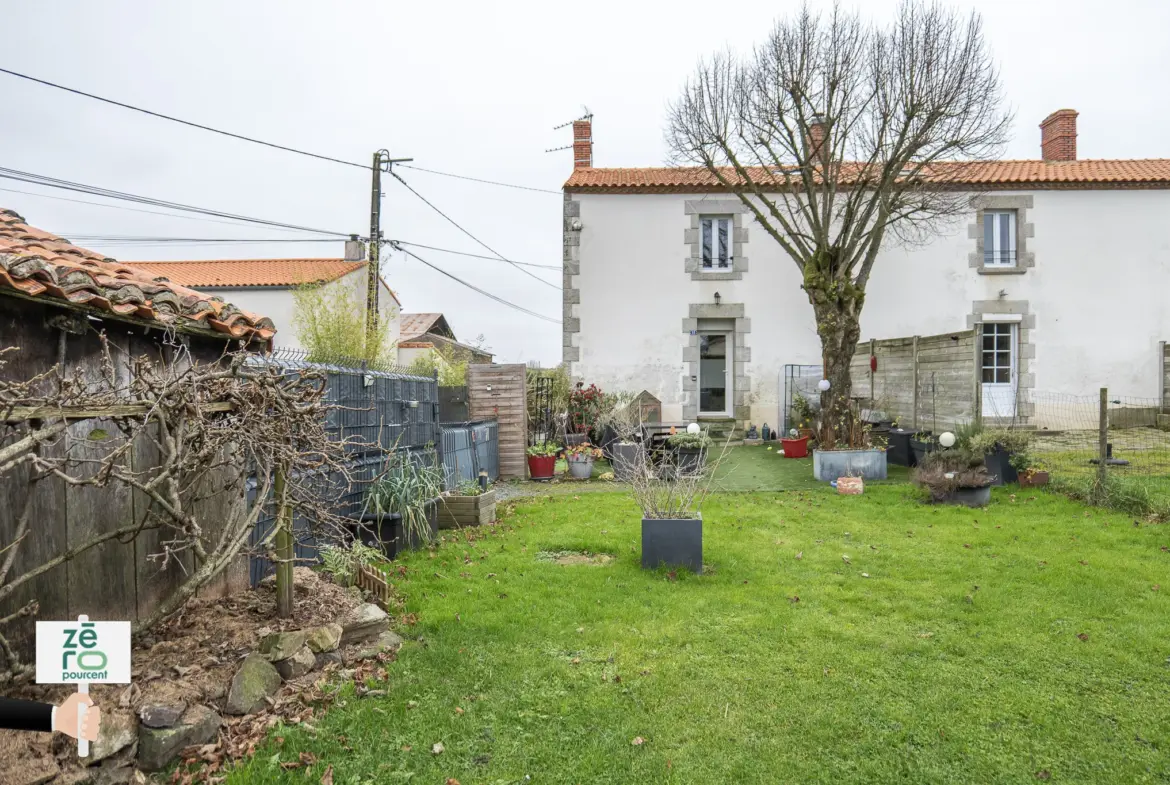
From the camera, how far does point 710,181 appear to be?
46.4ft

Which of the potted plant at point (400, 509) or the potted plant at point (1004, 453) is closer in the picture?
the potted plant at point (400, 509)

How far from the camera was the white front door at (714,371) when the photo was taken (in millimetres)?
14539

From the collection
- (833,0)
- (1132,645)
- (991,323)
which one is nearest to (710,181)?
(833,0)

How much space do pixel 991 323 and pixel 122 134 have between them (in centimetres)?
1665

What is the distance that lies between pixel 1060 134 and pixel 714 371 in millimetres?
9565

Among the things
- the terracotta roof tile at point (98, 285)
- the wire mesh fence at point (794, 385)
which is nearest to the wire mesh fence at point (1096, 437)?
the wire mesh fence at point (794, 385)

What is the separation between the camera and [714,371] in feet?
47.9

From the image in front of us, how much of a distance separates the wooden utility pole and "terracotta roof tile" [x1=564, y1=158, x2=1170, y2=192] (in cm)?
412

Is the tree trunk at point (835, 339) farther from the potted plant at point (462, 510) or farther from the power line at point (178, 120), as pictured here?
the power line at point (178, 120)

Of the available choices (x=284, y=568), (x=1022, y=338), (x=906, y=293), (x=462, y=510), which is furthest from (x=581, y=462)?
(x=1022, y=338)

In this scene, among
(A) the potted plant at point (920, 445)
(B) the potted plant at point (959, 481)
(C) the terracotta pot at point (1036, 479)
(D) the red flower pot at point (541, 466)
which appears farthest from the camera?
(D) the red flower pot at point (541, 466)

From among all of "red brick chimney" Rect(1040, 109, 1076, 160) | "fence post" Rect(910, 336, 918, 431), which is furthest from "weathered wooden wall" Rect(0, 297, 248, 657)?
"red brick chimney" Rect(1040, 109, 1076, 160)

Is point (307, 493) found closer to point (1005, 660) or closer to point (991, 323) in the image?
point (1005, 660)

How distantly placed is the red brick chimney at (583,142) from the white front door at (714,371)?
4738 millimetres
